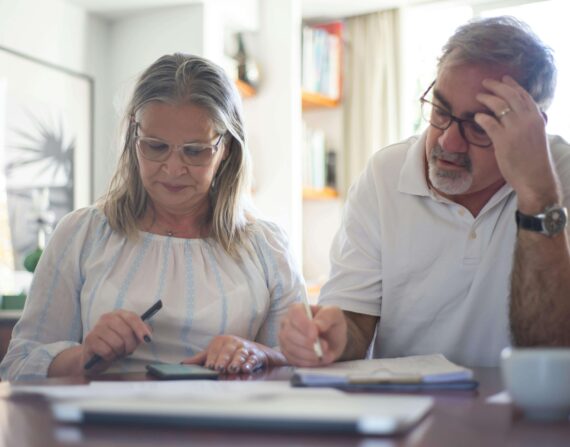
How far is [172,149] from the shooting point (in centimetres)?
153

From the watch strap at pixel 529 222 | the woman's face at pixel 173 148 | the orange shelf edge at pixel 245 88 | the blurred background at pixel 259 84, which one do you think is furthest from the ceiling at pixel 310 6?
the watch strap at pixel 529 222

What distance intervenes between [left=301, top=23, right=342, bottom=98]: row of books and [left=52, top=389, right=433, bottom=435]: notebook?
11.6 feet

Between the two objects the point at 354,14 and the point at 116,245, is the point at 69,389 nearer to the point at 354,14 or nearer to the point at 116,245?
the point at 116,245

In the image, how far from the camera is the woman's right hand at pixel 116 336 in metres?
1.22

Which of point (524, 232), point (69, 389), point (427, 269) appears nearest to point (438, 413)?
point (69, 389)

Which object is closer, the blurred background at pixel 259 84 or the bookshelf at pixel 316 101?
the blurred background at pixel 259 84

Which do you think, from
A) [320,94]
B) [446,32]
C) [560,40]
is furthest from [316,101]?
[560,40]

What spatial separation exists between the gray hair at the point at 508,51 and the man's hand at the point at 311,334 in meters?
0.58

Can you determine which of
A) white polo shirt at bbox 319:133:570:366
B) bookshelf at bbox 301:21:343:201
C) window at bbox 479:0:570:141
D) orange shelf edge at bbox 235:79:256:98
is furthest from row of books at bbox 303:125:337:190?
white polo shirt at bbox 319:133:570:366

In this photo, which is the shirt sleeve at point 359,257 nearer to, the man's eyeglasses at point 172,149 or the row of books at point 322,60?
the man's eyeglasses at point 172,149

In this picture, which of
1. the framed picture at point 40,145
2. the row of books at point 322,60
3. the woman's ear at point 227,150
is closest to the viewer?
the woman's ear at point 227,150

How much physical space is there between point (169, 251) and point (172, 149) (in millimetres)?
206

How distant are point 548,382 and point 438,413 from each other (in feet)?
0.38

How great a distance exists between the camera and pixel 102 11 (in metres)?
3.67
